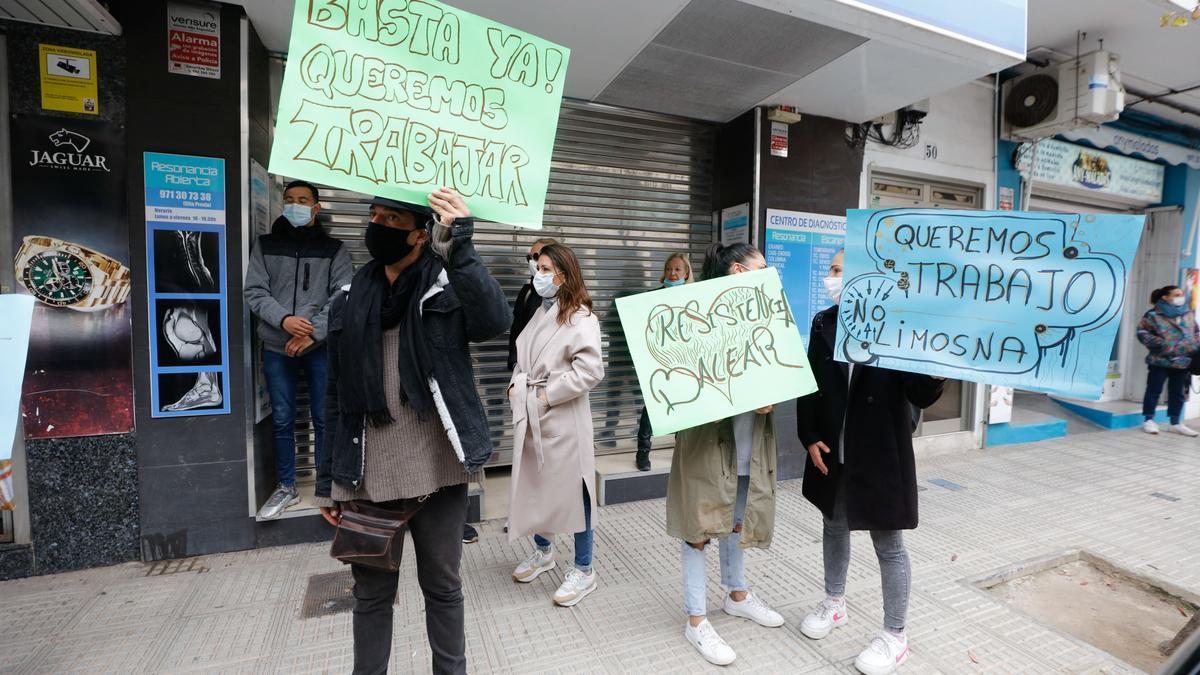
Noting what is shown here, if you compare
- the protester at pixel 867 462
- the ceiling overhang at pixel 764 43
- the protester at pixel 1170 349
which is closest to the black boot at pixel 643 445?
the protester at pixel 867 462

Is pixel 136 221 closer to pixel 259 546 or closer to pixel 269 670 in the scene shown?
pixel 259 546

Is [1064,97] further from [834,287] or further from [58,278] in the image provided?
[58,278]

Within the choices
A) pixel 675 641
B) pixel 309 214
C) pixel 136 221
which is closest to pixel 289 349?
pixel 309 214

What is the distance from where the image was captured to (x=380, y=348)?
72.4 inches

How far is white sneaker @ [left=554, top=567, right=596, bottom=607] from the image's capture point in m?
2.94

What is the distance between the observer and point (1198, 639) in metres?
0.96

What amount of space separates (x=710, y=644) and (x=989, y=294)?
6.30 feet

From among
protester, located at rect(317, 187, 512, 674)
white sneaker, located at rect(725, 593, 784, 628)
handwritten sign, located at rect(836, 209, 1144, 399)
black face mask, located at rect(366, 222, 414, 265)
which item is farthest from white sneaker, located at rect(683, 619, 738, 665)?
black face mask, located at rect(366, 222, 414, 265)

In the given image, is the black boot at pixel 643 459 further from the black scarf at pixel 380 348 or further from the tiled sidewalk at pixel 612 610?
the black scarf at pixel 380 348

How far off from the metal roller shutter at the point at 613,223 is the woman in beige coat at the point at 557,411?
1907 mm

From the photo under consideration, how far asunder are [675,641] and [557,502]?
875mm

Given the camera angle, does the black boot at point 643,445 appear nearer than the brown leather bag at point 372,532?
No

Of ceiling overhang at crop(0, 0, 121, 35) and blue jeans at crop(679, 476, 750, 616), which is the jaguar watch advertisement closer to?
ceiling overhang at crop(0, 0, 121, 35)

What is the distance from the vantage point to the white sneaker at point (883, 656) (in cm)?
242
